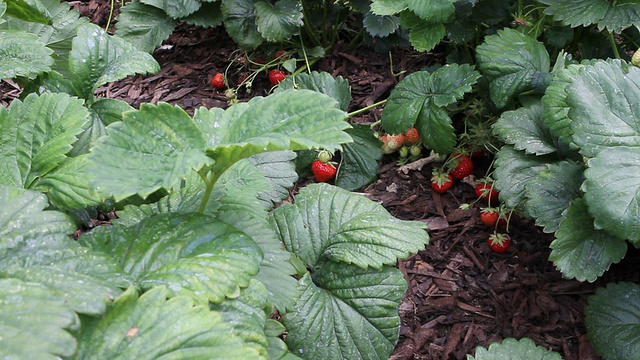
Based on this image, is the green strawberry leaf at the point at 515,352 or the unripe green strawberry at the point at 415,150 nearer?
A: the green strawberry leaf at the point at 515,352

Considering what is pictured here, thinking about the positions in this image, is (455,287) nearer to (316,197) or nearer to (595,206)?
(595,206)

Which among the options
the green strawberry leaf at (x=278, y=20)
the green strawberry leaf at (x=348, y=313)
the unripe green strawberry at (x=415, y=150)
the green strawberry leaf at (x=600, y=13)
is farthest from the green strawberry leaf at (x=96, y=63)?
the green strawberry leaf at (x=600, y=13)

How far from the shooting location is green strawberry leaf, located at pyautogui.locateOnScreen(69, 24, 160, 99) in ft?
5.52

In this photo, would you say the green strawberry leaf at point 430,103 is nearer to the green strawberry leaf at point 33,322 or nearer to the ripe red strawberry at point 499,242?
the ripe red strawberry at point 499,242

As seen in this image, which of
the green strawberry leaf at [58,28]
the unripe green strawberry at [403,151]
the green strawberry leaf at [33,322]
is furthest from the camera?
the unripe green strawberry at [403,151]

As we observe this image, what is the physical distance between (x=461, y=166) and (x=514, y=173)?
0.39 meters

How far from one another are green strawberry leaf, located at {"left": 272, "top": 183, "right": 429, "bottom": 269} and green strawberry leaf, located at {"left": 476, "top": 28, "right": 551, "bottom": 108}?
0.94m

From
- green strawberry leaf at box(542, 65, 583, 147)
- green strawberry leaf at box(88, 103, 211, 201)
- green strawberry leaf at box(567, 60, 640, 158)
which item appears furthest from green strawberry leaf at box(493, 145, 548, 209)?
green strawberry leaf at box(88, 103, 211, 201)

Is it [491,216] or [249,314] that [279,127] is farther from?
[491,216]

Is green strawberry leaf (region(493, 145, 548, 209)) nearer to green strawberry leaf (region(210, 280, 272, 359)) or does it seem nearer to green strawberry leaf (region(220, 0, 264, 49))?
green strawberry leaf (region(210, 280, 272, 359))

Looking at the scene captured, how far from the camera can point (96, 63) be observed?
5.59 ft

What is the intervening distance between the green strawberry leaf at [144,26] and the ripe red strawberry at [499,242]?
72.3 inches

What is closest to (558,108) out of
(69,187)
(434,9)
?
(434,9)

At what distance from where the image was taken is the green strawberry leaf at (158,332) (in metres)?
0.85
